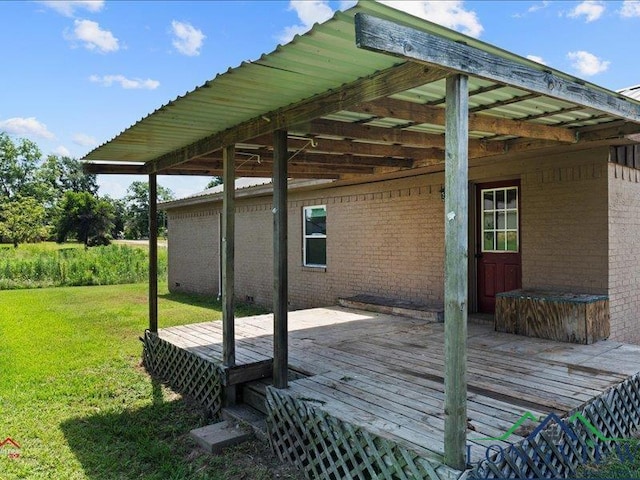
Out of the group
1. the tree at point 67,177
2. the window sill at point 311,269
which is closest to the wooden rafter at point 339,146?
the window sill at point 311,269

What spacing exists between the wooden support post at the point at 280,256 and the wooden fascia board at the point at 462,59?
1.98 m

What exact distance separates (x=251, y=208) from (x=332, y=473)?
9.34 meters

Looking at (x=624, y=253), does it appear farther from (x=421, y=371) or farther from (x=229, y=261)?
(x=229, y=261)

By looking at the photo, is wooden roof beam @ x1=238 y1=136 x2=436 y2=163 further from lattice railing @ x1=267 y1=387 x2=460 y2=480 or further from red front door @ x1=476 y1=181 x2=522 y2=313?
lattice railing @ x1=267 y1=387 x2=460 y2=480

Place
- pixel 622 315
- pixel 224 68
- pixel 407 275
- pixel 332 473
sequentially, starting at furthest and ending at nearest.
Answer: pixel 407 275
pixel 622 315
pixel 332 473
pixel 224 68

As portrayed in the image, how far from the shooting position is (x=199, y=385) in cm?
540

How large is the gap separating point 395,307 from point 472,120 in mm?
4074

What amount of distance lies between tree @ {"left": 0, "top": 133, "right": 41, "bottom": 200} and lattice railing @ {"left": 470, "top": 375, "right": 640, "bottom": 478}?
53007 mm

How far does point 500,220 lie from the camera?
7078 mm

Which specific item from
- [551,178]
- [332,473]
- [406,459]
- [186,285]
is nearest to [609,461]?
[406,459]

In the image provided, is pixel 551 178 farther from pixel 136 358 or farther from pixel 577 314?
pixel 136 358

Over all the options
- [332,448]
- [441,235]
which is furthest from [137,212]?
[332,448]

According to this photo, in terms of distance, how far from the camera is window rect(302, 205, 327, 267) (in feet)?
33.2

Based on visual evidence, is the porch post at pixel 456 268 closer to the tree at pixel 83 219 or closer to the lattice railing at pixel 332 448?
the lattice railing at pixel 332 448
